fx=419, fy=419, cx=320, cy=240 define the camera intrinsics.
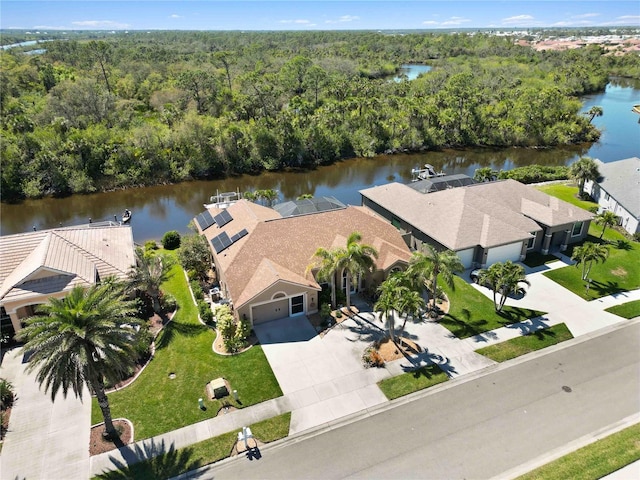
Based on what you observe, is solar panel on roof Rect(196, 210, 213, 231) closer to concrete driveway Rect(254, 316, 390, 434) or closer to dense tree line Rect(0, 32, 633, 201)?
concrete driveway Rect(254, 316, 390, 434)

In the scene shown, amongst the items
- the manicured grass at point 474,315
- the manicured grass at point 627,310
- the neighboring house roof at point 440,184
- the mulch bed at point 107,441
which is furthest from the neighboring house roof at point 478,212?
the mulch bed at point 107,441

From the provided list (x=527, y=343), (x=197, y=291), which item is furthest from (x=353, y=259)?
(x=527, y=343)

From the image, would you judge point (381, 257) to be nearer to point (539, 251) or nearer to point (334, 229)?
point (334, 229)

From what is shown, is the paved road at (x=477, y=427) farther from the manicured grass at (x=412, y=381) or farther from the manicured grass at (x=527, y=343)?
the manicured grass at (x=527, y=343)

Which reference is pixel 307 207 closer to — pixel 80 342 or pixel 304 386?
pixel 304 386

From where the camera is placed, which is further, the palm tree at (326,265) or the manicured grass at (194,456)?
the palm tree at (326,265)

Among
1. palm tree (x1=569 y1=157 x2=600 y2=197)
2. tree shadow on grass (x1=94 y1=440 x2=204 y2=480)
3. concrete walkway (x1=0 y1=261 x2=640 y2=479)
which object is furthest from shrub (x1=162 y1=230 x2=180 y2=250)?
palm tree (x1=569 y1=157 x2=600 y2=197)

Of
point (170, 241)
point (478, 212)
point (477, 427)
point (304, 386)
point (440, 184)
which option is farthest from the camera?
point (440, 184)
